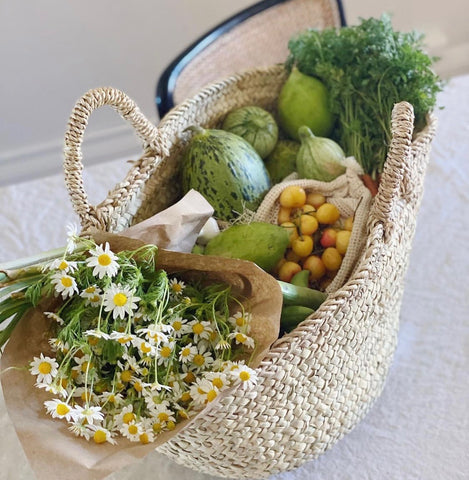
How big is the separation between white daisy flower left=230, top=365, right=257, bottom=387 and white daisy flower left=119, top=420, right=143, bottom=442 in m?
0.10

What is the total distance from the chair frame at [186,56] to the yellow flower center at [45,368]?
587 mm

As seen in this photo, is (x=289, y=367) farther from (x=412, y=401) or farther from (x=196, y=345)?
(x=412, y=401)

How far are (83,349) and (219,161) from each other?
1.37ft

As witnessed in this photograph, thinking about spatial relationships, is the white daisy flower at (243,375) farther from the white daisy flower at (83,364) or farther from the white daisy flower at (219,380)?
the white daisy flower at (83,364)

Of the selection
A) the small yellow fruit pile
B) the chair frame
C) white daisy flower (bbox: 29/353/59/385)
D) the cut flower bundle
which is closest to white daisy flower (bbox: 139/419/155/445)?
the cut flower bundle

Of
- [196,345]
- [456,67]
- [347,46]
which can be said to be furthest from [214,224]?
[456,67]

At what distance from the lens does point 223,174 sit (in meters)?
0.94

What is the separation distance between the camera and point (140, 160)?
0.90m

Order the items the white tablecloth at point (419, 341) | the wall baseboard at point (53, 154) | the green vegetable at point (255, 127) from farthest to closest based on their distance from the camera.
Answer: the wall baseboard at point (53, 154)
the green vegetable at point (255, 127)
the white tablecloth at point (419, 341)

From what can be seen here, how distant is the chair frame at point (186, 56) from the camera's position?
3.61 ft

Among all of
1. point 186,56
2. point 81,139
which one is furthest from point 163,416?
point 186,56

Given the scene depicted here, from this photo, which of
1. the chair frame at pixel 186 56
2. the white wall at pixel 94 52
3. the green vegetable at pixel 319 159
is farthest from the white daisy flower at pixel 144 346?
the white wall at pixel 94 52

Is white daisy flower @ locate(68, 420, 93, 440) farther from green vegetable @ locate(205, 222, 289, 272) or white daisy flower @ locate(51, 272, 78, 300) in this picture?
green vegetable @ locate(205, 222, 289, 272)

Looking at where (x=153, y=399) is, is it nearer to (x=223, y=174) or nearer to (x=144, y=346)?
(x=144, y=346)
